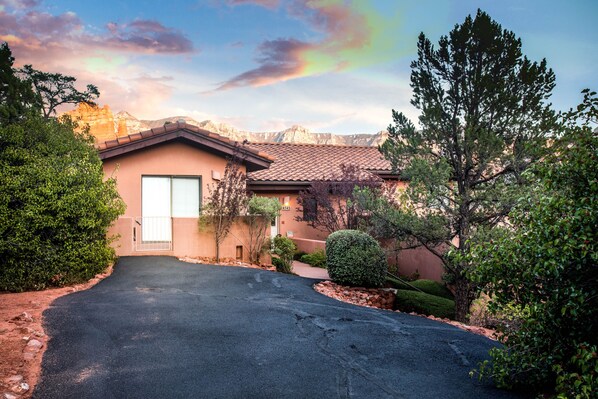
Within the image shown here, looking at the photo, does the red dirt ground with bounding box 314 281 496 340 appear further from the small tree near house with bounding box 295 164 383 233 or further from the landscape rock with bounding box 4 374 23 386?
the landscape rock with bounding box 4 374 23 386

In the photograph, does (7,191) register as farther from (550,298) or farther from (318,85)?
(318,85)

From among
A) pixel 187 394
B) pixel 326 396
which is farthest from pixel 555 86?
pixel 187 394

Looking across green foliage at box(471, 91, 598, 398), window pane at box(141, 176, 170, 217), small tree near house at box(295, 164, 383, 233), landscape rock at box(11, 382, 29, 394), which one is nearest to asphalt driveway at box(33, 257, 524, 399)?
landscape rock at box(11, 382, 29, 394)

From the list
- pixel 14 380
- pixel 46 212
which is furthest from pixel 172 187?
pixel 14 380

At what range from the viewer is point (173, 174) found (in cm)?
1458

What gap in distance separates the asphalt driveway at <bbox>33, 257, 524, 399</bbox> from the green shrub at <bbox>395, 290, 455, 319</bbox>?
9.02ft

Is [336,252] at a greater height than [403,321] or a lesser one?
greater

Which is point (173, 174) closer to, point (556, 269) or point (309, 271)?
point (309, 271)

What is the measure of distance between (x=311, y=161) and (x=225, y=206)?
9.81 m

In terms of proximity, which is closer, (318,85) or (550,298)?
(550,298)

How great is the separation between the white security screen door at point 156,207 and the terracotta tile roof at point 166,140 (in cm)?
125

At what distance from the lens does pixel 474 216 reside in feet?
30.9

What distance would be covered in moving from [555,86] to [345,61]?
30.6 ft

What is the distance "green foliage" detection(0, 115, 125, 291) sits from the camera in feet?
28.4
